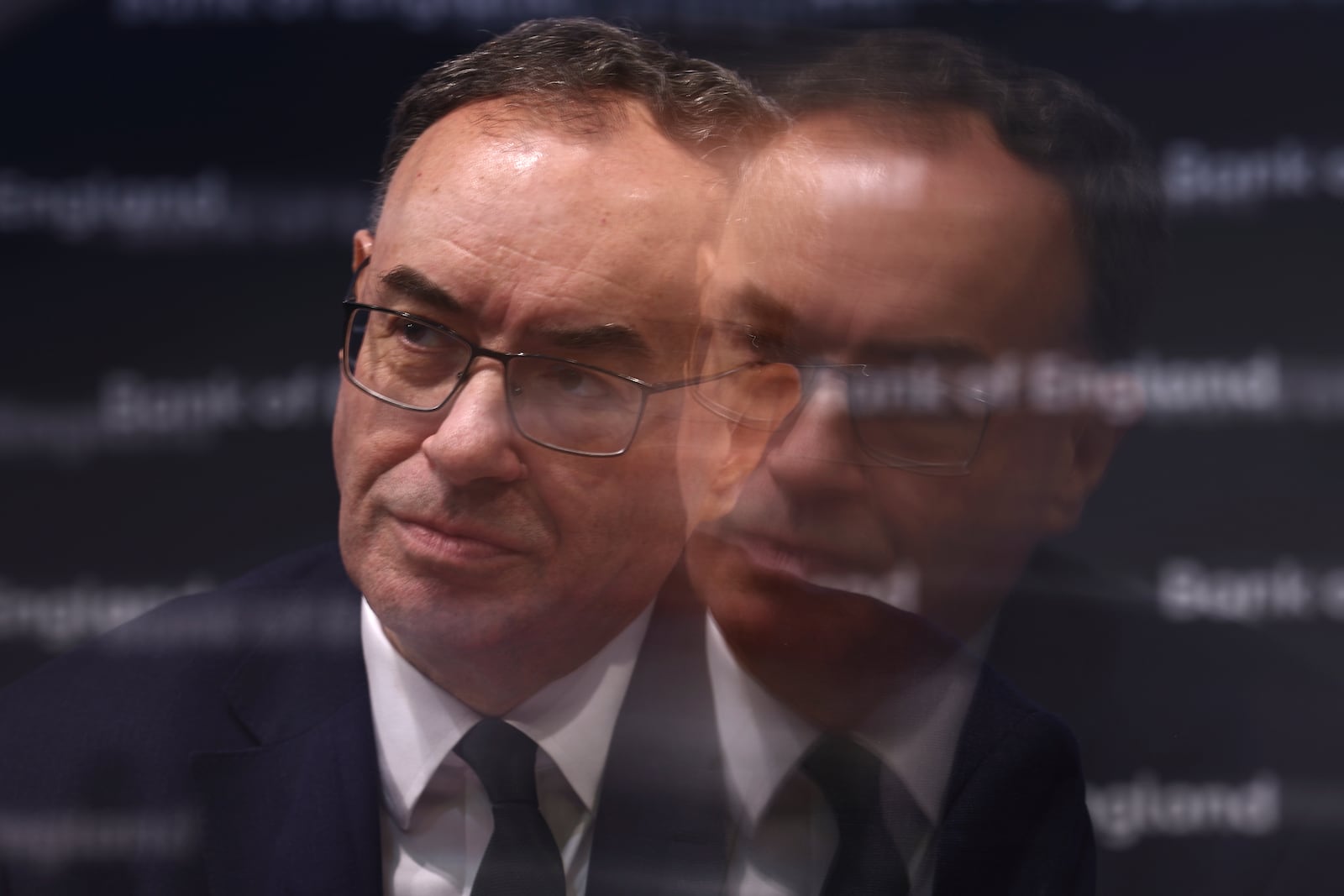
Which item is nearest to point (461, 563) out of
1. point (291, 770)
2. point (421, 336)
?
point (421, 336)

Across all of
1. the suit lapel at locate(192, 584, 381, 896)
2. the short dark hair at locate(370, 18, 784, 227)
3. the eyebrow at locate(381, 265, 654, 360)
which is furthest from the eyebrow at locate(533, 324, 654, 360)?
the suit lapel at locate(192, 584, 381, 896)

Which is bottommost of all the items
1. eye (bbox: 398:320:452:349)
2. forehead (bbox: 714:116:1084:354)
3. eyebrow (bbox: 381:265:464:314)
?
eye (bbox: 398:320:452:349)

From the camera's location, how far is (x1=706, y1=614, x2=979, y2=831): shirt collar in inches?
48.9

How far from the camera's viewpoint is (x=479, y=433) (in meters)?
1.16

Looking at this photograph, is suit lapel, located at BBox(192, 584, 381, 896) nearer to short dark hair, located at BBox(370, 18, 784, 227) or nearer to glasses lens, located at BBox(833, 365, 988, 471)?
short dark hair, located at BBox(370, 18, 784, 227)

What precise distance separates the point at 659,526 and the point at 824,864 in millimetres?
452

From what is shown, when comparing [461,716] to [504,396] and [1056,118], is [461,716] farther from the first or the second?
[1056,118]

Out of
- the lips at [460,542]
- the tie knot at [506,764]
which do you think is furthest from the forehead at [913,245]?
the tie knot at [506,764]

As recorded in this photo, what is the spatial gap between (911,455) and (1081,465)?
21 cm

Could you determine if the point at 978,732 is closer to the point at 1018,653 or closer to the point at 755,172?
the point at 1018,653

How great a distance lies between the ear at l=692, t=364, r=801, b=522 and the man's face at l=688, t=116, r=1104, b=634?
1cm

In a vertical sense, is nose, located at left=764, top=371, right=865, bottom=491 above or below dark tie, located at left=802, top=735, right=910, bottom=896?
above

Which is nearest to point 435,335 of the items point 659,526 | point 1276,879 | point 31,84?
point 659,526

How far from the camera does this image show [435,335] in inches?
46.6
